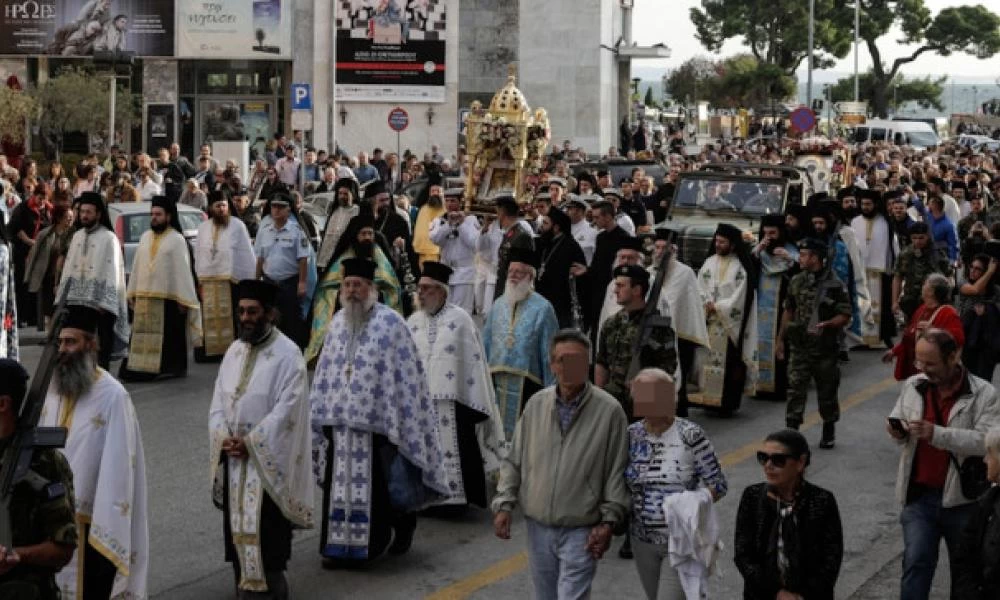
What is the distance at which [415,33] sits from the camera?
155 ft

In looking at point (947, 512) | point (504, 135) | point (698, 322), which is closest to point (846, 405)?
point (698, 322)

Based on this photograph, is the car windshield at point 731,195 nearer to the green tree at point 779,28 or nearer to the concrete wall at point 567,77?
the concrete wall at point 567,77

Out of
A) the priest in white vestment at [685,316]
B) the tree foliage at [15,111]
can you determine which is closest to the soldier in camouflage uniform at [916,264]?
the priest in white vestment at [685,316]

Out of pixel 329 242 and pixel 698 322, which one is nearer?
pixel 698 322

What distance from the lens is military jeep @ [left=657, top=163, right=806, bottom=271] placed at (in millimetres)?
21781

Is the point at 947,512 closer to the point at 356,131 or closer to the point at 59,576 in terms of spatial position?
the point at 59,576

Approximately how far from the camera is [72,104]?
42.0 metres

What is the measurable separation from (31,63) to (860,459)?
119 feet

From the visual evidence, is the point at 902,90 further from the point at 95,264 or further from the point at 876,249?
the point at 95,264

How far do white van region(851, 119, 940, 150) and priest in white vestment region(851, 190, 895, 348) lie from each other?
44517 mm

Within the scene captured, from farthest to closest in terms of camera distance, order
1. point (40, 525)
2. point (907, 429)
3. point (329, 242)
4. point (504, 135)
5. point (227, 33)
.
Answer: point (227, 33) < point (504, 135) < point (329, 242) < point (907, 429) < point (40, 525)

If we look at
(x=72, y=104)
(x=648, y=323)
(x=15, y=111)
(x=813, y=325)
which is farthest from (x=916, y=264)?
(x=72, y=104)

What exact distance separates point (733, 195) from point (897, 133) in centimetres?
4630

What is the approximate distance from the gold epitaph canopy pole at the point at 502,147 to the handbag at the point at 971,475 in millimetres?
17103
